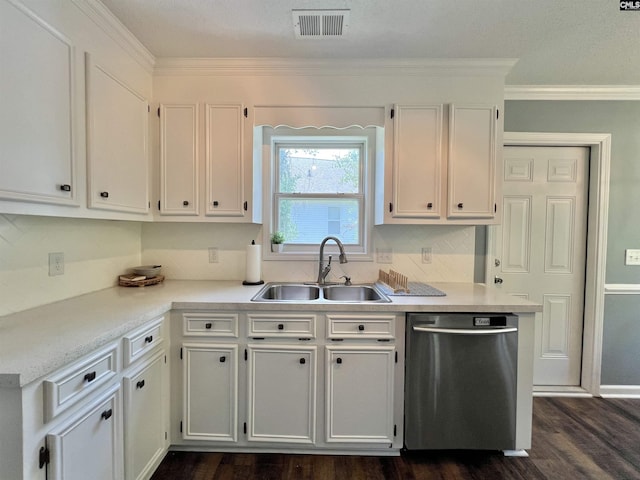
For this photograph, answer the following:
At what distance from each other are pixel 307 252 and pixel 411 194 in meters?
0.94

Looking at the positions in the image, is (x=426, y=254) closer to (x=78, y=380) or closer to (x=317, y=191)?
(x=317, y=191)

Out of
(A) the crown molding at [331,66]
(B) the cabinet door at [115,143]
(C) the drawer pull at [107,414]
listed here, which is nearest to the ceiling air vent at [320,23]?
(A) the crown molding at [331,66]

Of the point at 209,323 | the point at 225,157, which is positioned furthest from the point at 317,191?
the point at 209,323

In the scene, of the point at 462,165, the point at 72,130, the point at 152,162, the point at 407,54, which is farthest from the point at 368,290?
the point at 72,130

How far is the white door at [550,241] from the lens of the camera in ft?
8.56

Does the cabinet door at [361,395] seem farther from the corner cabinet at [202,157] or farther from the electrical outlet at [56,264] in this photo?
the electrical outlet at [56,264]

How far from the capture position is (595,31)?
1.81 metres

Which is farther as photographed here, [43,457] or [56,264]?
[56,264]

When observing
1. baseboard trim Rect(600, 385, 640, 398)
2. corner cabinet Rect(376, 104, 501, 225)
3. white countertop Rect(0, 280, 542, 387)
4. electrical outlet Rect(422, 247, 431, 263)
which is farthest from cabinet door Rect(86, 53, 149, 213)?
baseboard trim Rect(600, 385, 640, 398)

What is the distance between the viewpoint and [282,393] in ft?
5.87

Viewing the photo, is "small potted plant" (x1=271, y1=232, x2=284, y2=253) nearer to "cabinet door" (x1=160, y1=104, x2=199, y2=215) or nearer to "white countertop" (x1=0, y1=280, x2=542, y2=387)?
"white countertop" (x1=0, y1=280, x2=542, y2=387)

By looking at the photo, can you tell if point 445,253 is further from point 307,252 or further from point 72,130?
point 72,130

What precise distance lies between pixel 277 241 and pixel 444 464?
5.93 feet

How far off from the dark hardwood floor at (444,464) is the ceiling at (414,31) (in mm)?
2533
